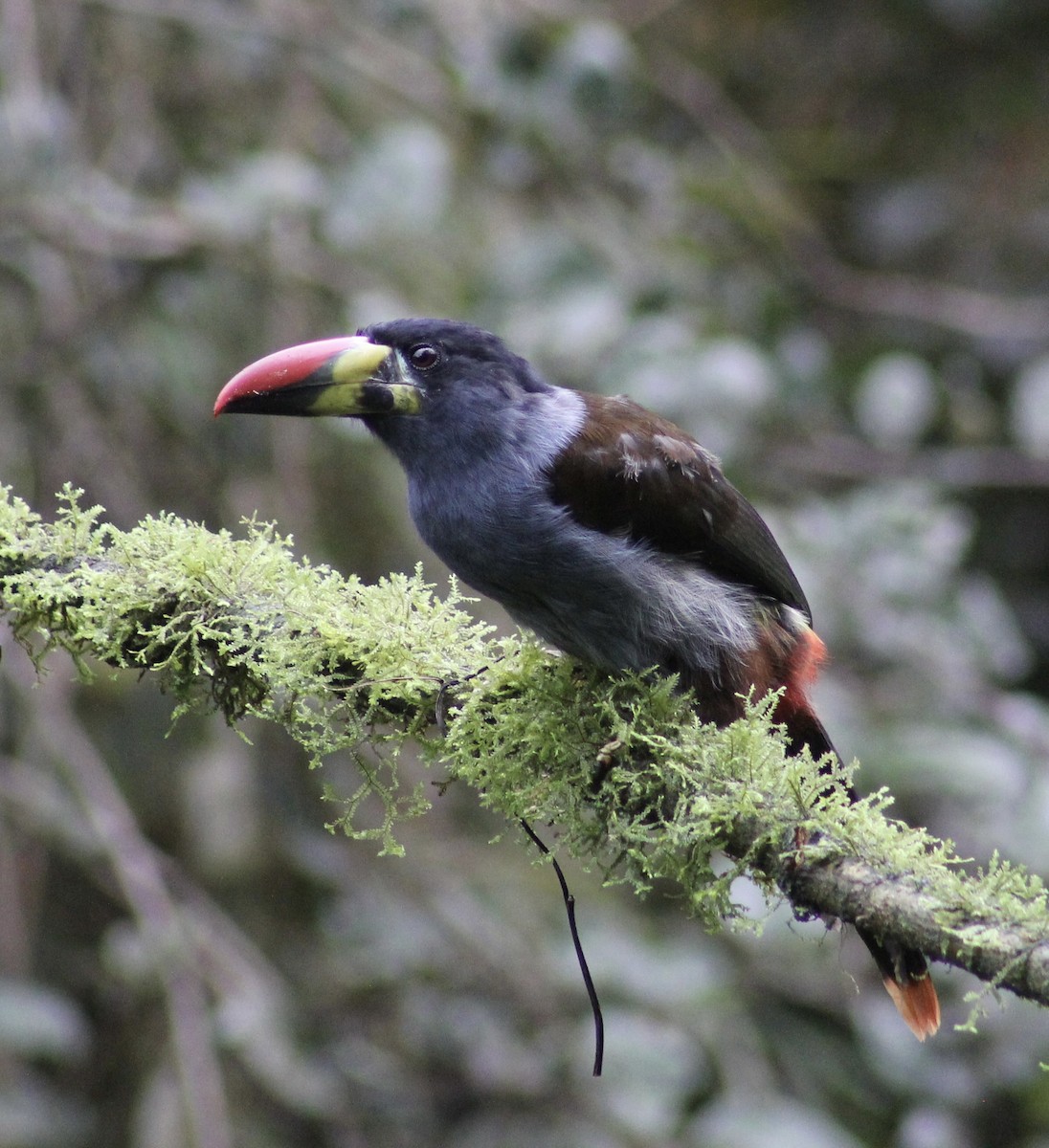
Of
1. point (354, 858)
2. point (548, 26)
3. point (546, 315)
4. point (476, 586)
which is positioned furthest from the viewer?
point (354, 858)

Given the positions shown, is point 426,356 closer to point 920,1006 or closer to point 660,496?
point 660,496

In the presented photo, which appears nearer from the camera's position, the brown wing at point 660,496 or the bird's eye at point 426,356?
the brown wing at point 660,496

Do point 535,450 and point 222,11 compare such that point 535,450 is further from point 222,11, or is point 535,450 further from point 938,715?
point 222,11

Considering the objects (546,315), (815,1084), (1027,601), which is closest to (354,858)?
(815,1084)

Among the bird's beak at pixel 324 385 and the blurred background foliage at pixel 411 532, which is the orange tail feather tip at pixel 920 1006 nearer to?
the blurred background foliage at pixel 411 532

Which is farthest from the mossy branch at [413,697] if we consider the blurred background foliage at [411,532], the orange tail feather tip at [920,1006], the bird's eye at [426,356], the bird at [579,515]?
the blurred background foliage at [411,532]

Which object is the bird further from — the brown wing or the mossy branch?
the mossy branch

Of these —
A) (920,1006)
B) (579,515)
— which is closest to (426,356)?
(579,515)

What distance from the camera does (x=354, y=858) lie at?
4.06 m

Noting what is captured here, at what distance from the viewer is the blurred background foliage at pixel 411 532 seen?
320 centimetres

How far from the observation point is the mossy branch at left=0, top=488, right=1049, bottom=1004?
188cm

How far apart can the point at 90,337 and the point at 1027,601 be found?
3.66m

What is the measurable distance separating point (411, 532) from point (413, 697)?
2.69 meters

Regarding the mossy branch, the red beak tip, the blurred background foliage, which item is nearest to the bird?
the red beak tip
